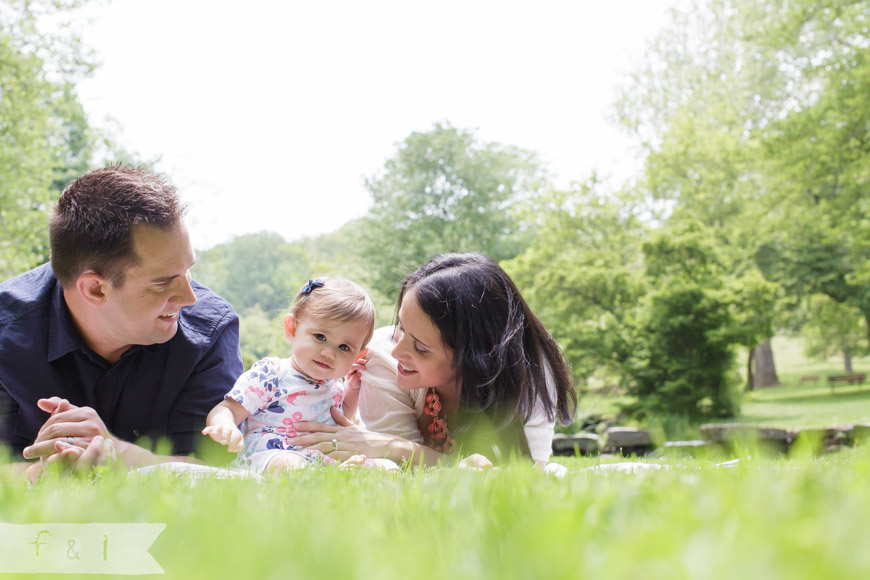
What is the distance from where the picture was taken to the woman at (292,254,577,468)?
4.36 metres

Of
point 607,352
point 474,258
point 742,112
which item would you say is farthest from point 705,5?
point 474,258

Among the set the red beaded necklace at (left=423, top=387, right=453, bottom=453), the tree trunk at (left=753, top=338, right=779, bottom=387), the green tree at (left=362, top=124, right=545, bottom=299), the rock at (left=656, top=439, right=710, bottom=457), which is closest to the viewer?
the rock at (left=656, top=439, right=710, bottom=457)

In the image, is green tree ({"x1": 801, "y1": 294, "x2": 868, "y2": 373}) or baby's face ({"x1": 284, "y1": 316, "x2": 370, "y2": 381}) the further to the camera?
green tree ({"x1": 801, "y1": 294, "x2": 868, "y2": 373})

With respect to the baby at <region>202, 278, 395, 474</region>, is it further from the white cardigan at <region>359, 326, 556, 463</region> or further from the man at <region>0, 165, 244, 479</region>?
the man at <region>0, 165, 244, 479</region>

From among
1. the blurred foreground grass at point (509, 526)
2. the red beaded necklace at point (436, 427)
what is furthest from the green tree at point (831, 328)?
the blurred foreground grass at point (509, 526)

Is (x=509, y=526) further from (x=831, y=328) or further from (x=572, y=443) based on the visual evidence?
(x=831, y=328)

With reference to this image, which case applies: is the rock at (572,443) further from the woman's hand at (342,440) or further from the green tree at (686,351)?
the woman's hand at (342,440)

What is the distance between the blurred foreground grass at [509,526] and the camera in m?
0.95

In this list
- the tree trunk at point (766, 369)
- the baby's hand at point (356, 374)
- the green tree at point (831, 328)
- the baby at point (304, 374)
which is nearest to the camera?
the baby at point (304, 374)

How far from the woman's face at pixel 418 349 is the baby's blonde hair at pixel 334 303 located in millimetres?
330

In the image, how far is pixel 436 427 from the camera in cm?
492

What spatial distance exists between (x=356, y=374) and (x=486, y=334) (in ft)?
3.75

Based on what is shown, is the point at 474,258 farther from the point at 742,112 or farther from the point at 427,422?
the point at 742,112

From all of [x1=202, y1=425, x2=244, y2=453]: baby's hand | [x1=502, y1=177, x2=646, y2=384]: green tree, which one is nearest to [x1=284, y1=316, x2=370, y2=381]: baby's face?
[x1=202, y1=425, x2=244, y2=453]: baby's hand
